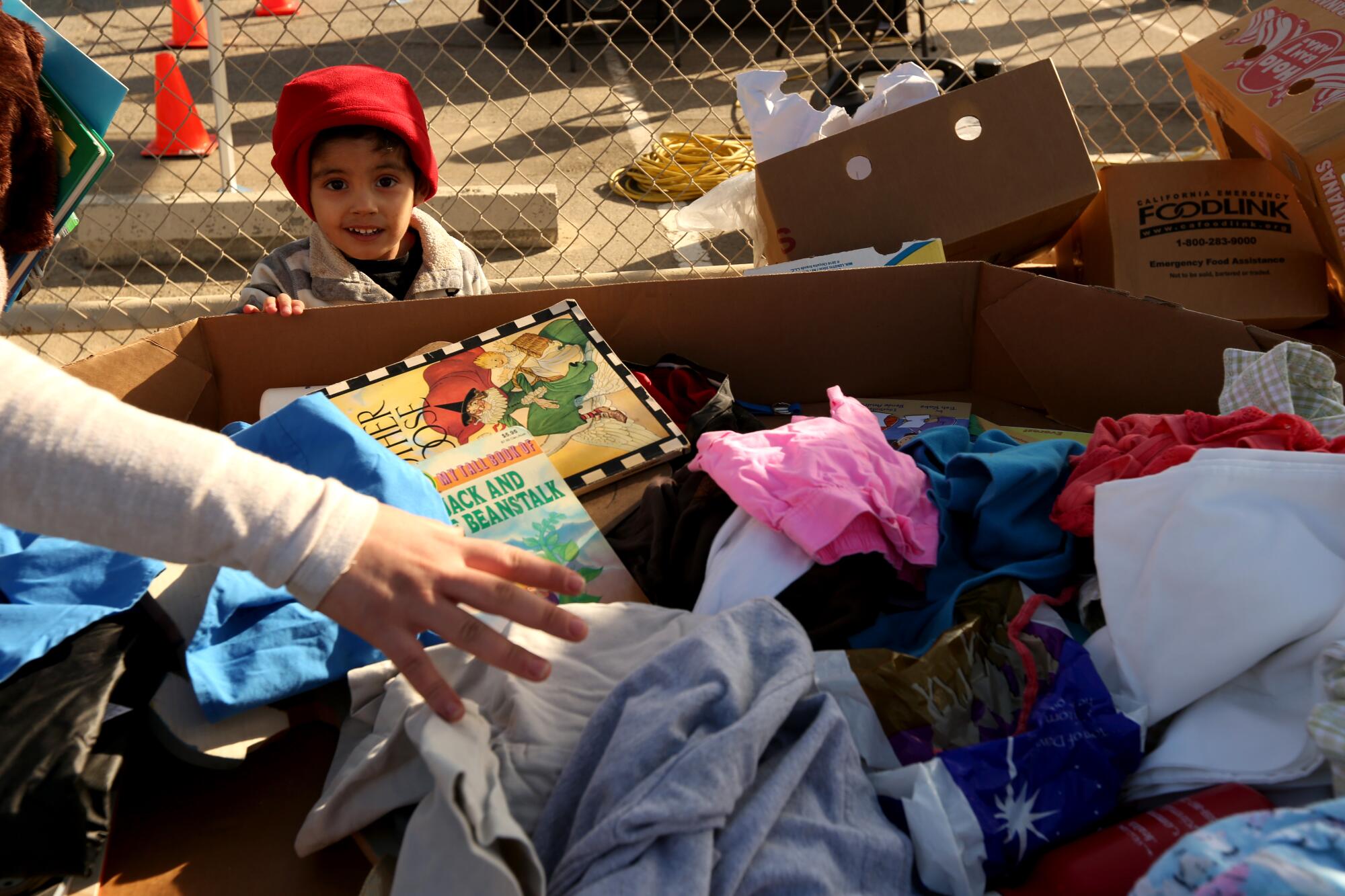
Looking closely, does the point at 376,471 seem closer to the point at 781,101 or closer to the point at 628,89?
the point at 781,101

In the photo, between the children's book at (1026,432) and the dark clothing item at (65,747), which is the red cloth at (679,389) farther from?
the dark clothing item at (65,747)

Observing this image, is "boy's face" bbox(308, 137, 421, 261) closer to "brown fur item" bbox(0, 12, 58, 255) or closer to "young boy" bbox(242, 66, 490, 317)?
"young boy" bbox(242, 66, 490, 317)

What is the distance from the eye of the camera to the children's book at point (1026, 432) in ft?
5.48

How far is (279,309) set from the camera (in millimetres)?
1752

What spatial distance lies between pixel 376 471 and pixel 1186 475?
970 mm

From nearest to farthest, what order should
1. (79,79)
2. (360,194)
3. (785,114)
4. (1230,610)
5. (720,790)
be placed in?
(720,790) → (1230,610) → (79,79) → (360,194) → (785,114)

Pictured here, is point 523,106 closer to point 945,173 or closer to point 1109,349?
point 945,173

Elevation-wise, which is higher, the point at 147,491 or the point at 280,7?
the point at 280,7

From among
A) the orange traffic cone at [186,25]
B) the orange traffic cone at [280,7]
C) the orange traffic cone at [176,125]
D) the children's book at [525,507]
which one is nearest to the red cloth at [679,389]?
the children's book at [525,507]

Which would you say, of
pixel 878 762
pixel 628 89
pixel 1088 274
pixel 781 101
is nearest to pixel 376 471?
pixel 878 762

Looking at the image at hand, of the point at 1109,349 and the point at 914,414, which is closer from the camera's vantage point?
the point at 1109,349

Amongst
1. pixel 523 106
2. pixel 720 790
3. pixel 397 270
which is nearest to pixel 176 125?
pixel 523 106

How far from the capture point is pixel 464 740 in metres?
0.92

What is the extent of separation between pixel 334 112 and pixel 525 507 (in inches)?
38.9
